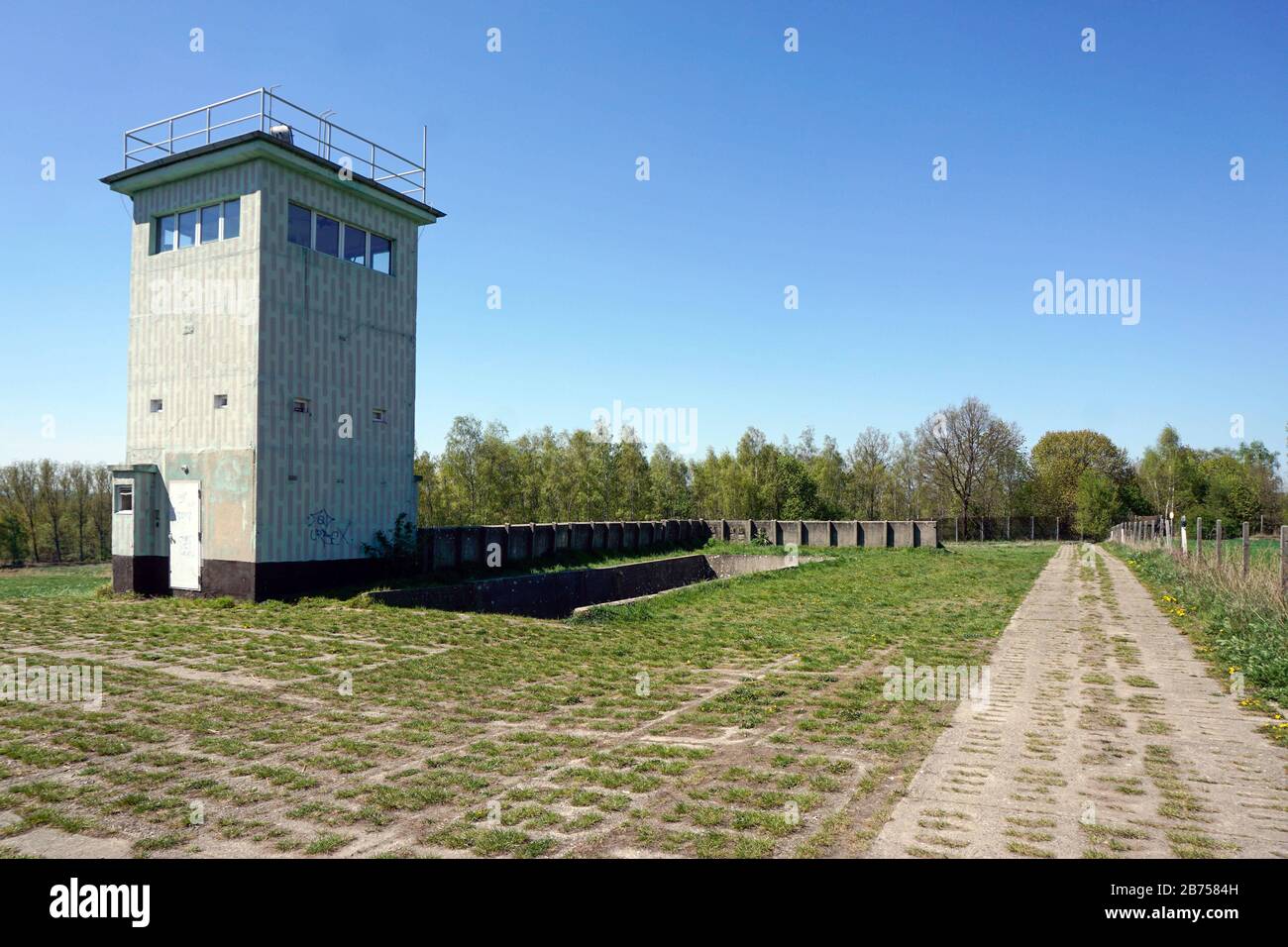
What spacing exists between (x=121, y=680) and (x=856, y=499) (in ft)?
249

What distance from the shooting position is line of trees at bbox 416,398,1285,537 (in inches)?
2547

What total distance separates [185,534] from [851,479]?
2740 inches

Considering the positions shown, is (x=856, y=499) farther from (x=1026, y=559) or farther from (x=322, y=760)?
(x=322, y=760)

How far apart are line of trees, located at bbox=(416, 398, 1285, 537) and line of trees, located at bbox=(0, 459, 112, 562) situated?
2882 centimetres

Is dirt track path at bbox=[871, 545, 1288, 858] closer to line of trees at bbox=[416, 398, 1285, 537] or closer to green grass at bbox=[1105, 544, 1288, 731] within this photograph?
green grass at bbox=[1105, 544, 1288, 731]

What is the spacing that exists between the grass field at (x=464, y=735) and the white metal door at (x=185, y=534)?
2.69 meters

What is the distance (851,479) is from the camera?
261ft

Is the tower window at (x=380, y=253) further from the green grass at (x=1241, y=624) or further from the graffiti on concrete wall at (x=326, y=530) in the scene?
the green grass at (x=1241, y=624)

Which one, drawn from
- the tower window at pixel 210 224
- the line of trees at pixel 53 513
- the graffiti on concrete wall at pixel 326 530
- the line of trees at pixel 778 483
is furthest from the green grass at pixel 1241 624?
the line of trees at pixel 53 513

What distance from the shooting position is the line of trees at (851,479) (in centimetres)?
6469

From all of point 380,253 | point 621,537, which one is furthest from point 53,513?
point 380,253

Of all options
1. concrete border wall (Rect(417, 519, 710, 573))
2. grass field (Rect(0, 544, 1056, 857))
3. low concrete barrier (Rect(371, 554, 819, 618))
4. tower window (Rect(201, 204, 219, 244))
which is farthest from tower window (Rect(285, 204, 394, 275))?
grass field (Rect(0, 544, 1056, 857))

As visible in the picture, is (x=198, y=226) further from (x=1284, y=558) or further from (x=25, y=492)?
(x=25, y=492)

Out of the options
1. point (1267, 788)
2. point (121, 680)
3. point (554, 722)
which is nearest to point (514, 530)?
point (121, 680)
